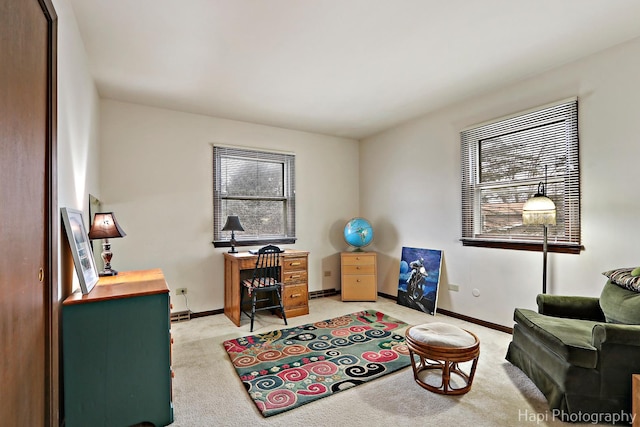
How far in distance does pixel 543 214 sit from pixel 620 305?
874 millimetres

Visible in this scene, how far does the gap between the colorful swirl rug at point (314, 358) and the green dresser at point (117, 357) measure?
26.8 inches

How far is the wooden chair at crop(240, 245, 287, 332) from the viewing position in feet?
11.8

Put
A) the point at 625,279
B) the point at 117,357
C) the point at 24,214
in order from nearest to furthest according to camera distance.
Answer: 1. the point at 24,214
2. the point at 117,357
3. the point at 625,279

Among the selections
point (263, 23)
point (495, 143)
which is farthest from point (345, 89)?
point (495, 143)

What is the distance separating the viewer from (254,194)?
176 inches

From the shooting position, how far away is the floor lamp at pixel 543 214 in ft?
8.96

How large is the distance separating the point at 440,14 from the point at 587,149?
1835mm

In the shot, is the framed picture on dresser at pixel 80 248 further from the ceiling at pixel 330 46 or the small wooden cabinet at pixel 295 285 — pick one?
the small wooden cabinet at pixel 295 285

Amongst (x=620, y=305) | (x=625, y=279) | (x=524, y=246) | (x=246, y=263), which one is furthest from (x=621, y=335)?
(x=246, y=263)

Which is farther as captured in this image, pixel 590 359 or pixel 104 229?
pixel 104 229

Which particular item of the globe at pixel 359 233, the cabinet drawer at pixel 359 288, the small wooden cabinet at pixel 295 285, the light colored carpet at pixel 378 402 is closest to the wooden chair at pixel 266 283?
the small wooden cabinet at pixel 295 285

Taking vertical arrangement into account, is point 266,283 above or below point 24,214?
below

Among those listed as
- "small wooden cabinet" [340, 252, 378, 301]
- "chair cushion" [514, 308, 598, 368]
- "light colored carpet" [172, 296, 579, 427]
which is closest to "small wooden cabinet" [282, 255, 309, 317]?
"small wooden cabinet" [340, 252, 378, 301]

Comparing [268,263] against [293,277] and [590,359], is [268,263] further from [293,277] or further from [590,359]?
[590,359]
